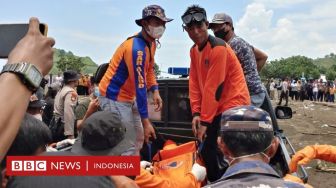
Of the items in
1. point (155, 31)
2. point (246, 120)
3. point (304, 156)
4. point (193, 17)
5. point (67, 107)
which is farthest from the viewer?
point (67, 107)

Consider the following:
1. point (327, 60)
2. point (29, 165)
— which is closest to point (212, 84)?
point (29, 165)

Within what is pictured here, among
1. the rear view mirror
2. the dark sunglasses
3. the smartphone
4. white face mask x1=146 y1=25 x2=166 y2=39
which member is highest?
the dark sunglasses

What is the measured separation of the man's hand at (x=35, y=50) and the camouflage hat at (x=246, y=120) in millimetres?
1144

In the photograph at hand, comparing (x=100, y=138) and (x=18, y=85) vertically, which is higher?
(x=18, y=85)

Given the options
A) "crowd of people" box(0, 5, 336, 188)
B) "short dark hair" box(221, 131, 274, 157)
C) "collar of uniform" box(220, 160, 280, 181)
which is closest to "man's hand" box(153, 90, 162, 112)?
"crowd of people" box(0, 5, 336, 188)

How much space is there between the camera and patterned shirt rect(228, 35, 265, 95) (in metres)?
4.77

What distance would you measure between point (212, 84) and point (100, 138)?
73.0 inches

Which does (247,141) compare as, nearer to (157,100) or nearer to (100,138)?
(100,138)

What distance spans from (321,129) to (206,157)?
1191 cm

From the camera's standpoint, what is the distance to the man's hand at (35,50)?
1300 mm

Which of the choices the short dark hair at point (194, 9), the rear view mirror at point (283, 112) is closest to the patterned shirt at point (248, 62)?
the rear view mirror at point (283, 112)

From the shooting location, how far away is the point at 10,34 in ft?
4.51

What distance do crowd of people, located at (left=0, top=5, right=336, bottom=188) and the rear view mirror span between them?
27 centimetres

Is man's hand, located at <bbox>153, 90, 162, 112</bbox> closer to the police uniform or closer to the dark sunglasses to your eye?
the dark sunglasses
